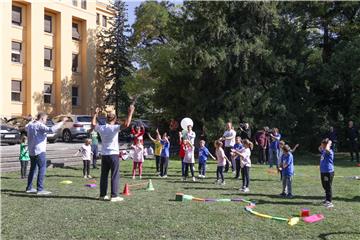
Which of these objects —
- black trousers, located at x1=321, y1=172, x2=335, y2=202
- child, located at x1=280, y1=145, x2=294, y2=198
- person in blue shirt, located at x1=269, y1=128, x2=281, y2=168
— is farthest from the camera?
person in blue shirt, located at x1=269, y1=128, x2=281, y2=168

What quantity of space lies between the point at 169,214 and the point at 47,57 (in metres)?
33.8

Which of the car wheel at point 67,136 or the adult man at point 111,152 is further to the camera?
the car wheel at point 67,136

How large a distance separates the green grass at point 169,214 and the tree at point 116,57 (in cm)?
3181

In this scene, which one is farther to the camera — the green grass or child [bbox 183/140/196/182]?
→ child [bbox 183/140/196/182]

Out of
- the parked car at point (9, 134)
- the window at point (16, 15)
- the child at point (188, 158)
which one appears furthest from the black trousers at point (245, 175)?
the window at point (16, 15)

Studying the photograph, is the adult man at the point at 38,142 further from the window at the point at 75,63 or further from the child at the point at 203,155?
the window at the point at 75,63

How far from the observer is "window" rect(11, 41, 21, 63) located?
36750 mm

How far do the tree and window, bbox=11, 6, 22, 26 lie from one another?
31.9 feet

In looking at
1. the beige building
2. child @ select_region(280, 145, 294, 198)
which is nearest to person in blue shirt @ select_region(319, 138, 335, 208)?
child @ select_region(280, 145, 294, 198)

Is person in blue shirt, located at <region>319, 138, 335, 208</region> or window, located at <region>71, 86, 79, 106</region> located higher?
window, located at <region>71, 86, 79, 106</region>

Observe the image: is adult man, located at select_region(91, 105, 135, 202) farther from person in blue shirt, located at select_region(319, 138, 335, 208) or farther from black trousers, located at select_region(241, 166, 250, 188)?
person in blue shirt, located at select_region(319, 138, 335, 208)

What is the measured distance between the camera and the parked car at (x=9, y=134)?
24.4 meters

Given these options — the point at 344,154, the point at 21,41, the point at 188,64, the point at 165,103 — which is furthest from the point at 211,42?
the point at 21,41

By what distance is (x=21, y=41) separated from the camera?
37219mm
